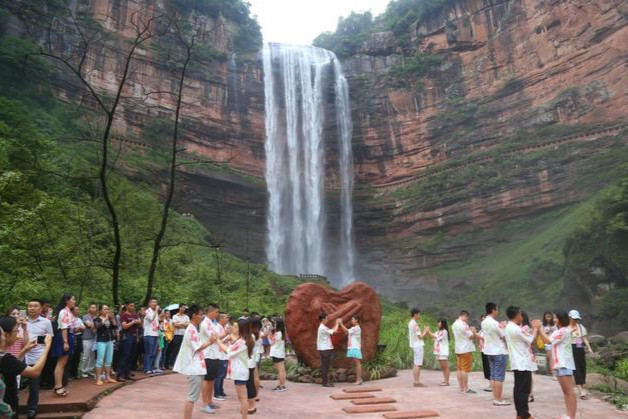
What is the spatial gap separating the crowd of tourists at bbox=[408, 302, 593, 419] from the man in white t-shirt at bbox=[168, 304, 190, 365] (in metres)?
4.54

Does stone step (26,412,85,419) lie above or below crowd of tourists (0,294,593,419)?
below

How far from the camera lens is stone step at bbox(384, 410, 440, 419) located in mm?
6219

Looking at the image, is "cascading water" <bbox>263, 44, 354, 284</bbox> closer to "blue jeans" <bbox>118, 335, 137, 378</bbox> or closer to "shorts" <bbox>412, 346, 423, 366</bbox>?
"shorts" <bbox>412, 346, 423, 366</bbox>

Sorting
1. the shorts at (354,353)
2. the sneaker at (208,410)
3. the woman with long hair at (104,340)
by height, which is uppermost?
the woman with long hair at (104,340)

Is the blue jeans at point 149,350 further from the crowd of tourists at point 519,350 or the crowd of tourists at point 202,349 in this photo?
the crowd of tourists at point 519,350

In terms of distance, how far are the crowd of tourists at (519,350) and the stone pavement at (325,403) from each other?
35cm

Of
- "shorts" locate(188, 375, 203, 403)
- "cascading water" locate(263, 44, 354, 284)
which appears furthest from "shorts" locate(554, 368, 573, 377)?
"cascading water" locate(263, 44, 354, 284)

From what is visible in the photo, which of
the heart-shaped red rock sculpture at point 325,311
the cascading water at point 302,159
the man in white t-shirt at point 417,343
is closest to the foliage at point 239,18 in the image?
the cascading water at point 302,159

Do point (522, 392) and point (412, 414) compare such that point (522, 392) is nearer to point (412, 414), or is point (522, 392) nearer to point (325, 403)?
point (412, 414)

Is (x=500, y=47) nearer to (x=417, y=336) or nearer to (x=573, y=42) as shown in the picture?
(x=573, y=42)

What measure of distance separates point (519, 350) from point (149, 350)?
6560mm

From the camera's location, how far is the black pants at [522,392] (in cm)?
562

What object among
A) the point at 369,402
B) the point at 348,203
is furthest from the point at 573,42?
the point at 369,402

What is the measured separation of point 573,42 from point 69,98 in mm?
37148
